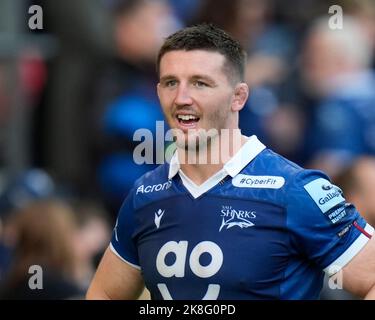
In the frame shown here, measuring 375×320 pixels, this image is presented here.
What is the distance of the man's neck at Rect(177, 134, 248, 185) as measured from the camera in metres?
5.27

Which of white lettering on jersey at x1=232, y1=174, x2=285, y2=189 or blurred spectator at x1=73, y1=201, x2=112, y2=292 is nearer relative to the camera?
white lettering on jersey at x1=232, y1=174, x2=285, y2=189

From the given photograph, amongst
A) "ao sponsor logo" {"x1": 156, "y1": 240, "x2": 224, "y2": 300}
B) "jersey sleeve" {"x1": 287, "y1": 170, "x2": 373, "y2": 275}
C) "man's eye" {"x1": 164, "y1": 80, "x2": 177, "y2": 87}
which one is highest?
"man's eye" {"x1": 164, "y1": 80, "x2": 177, "y2": 87}

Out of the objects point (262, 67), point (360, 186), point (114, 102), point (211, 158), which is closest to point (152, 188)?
point (211, 158)

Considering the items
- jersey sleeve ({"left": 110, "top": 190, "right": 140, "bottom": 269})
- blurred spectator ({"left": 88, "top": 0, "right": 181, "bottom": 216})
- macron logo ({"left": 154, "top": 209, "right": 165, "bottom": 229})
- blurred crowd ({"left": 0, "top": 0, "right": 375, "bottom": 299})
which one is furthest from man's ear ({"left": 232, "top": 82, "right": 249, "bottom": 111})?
blurred spectator ({"left": 88, "top": 0, "right": 181, "bottom": 216})

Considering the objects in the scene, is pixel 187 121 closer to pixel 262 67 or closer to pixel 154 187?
pixel 154 187

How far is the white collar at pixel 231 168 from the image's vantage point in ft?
17.3

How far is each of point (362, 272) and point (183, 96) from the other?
1.05 metres

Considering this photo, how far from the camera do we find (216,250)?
5.16m

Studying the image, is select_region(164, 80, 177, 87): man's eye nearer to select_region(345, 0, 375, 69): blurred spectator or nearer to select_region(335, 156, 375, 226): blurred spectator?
select_region(335, 156, 375, 226): blurred spectator

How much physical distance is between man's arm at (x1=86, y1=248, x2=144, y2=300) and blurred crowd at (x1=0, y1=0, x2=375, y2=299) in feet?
5.08

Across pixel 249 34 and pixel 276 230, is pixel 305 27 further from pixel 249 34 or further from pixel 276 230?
pixel 276 230

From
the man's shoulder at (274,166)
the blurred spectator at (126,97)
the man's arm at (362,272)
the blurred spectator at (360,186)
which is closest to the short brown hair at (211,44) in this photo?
the man's shoulder at (274,166)

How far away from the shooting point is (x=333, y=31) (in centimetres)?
910
